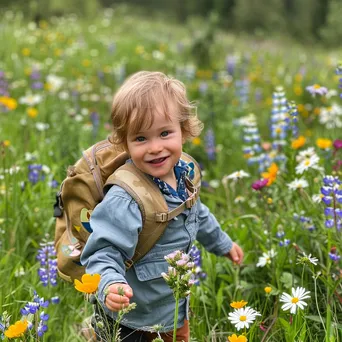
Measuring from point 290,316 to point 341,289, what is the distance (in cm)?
30

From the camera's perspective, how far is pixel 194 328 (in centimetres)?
221

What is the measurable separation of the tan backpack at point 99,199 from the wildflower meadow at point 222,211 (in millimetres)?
189

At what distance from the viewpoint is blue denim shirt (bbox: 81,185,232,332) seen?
1693 mm

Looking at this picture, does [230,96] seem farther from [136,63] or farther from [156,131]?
Result: [156,131]

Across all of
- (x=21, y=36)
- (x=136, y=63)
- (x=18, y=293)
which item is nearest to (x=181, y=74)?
(x=136, y=63)

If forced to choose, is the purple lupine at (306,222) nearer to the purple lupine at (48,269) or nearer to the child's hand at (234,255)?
the child's hand at (234,255)

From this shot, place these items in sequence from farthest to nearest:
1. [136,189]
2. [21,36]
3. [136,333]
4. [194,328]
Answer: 1. [21,36]
2. [194,328]
3. [136,333]
4. [136,189]

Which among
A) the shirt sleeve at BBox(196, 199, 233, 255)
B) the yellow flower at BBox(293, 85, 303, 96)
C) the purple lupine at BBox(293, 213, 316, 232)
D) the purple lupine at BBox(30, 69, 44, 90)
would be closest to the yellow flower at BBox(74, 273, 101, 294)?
the shirt sleeve at BBox(196, 199, 233, 255)

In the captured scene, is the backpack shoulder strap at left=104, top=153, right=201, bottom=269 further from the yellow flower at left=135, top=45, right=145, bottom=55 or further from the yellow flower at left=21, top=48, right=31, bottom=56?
the yellow flower at left=135, top=45, right=145, bottom=55

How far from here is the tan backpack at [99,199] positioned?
1.78m

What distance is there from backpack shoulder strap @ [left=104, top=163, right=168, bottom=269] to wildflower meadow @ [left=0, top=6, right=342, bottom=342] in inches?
7.6

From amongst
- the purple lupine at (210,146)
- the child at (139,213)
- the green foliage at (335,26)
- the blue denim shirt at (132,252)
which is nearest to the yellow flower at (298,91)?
the purple lupine at (210,146)

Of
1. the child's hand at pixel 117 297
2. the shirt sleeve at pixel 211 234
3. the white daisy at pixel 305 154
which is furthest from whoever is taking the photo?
the white daisy at pixel 305 154

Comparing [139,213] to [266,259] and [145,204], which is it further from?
[266,259]
